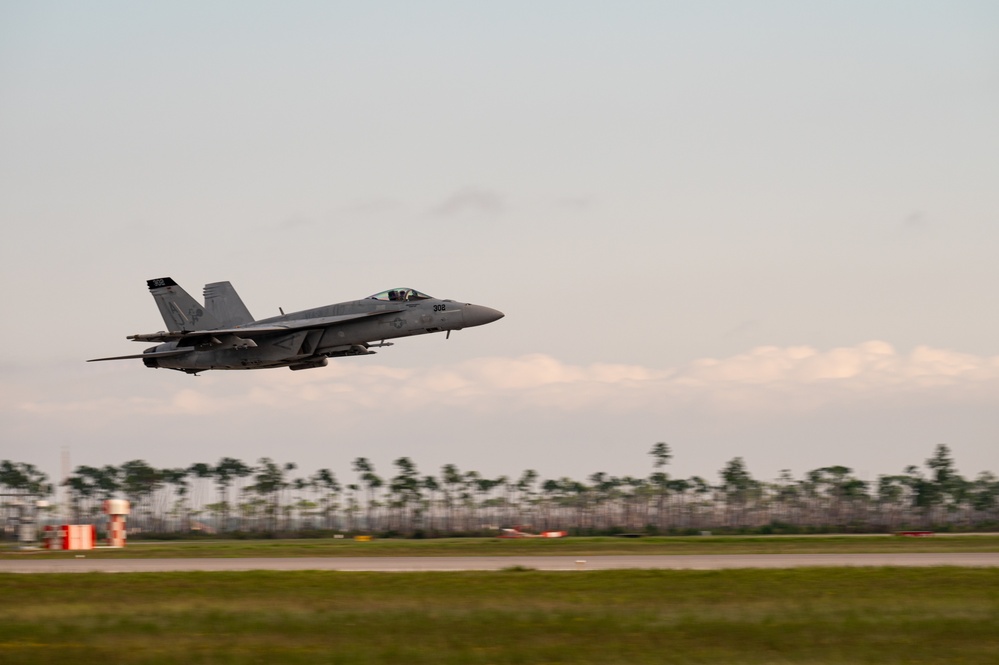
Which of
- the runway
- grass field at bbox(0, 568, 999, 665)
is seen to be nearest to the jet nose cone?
the runway

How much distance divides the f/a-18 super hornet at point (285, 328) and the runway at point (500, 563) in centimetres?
1066

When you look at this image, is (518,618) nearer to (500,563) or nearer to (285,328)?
(500,563)

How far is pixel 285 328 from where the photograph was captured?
4372cm

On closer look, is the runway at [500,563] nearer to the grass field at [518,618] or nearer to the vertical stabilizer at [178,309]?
the grass field at [518,618]

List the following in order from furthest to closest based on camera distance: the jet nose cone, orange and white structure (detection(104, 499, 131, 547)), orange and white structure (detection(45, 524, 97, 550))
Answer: orange and white structure (detection(104, 499, 131, 547)), orange and white structure (detection(45, 524, 97, 550)), the jet nose cone

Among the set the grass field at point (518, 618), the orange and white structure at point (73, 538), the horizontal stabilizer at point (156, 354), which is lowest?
the grass field at point (518, 618)

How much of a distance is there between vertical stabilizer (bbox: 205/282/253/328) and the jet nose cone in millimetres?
12200

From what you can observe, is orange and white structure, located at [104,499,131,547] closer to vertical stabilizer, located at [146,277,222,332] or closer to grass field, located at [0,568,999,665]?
vertical stabilizer, located at [146,277,222,332]

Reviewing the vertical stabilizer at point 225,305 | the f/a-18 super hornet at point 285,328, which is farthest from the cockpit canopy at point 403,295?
the vertical stabilizer at point 225,305

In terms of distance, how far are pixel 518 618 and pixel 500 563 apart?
1211 cm

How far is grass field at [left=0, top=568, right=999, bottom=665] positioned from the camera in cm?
1489

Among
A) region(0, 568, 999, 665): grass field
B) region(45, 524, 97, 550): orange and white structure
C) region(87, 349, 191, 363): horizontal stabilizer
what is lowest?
region(0, 568, 999, 665): grass field

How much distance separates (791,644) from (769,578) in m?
8.55

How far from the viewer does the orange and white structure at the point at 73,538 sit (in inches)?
1829
